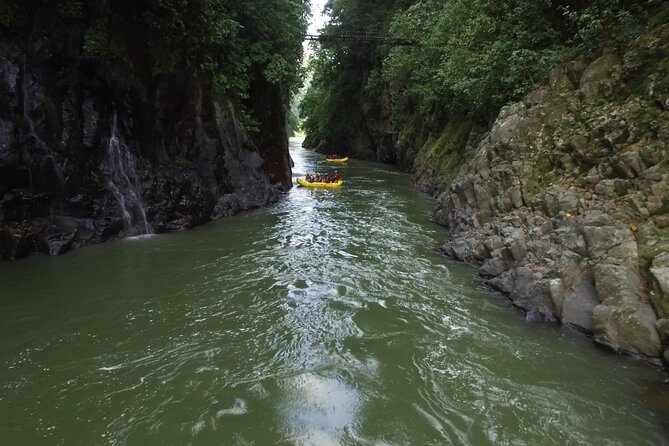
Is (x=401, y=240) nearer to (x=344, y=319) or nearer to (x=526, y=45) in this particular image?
(x=344, y=319)

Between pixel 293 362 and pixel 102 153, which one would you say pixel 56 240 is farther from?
pixel 293 362

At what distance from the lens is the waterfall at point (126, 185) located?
10.9 m

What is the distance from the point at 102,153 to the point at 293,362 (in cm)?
790

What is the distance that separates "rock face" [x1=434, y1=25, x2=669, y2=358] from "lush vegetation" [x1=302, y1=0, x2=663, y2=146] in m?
0.91

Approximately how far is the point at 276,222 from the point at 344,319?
6860mm

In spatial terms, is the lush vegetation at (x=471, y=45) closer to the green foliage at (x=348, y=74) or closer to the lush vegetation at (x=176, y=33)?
the green foliage at (x=348, y=74)

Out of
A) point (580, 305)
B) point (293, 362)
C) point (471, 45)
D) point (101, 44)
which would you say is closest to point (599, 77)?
point (580, 305)

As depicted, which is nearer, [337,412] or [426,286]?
[337,412]

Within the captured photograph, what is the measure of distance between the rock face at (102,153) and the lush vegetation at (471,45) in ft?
26.3

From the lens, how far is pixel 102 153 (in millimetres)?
10734

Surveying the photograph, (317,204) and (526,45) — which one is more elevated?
(526,45)

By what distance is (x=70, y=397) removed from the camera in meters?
4.75

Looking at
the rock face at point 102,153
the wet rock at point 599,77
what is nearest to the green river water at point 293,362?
the rock face at point 102,153

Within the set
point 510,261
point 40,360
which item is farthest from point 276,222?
point 40,360
